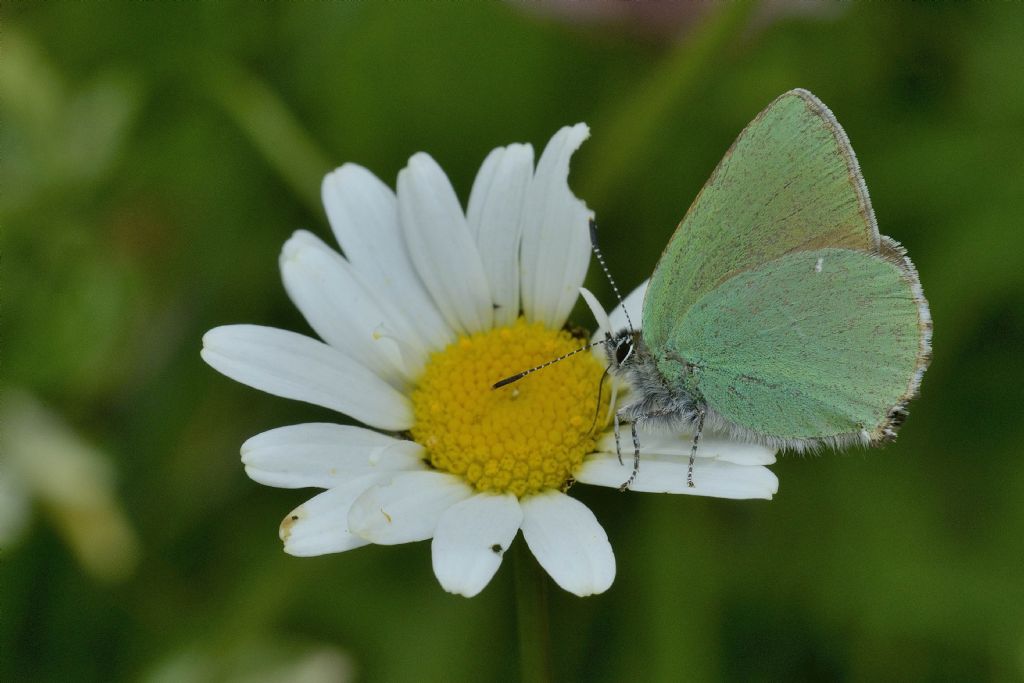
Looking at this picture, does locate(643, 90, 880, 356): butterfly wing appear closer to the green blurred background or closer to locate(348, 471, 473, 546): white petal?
locate(348, 471, 473, 546): white petal

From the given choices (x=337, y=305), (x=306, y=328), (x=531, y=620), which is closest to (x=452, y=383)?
(x=337, y=305)

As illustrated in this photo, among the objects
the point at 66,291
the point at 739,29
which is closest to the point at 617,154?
the point at 739,29

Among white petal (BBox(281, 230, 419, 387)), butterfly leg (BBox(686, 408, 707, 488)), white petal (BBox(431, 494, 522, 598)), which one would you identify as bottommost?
butterfly leg (BBox(686, 408, 707, 488))

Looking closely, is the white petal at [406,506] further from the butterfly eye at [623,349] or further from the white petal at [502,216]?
the white petal at [502,216]

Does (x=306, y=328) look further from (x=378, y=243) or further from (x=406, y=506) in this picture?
(x=406, y=506)

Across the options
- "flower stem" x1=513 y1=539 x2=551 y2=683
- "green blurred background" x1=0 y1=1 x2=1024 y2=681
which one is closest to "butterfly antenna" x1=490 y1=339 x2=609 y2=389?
"flower stem" x1=513 y1=539 x2=551 y2=683

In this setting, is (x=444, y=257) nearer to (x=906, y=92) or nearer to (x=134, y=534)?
(x=134, y=534)
